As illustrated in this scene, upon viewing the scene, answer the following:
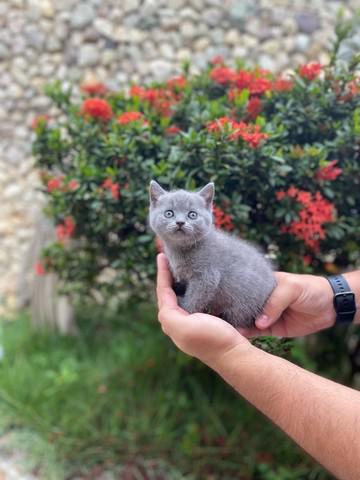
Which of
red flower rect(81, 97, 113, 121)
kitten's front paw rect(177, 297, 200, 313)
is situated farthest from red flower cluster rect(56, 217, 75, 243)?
kitten's front paw rect(177, 297, 200, 313)

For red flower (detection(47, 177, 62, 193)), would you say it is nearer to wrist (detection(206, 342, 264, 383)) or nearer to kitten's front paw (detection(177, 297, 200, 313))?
kitten's front paw (detection(177, 297, 200, 313))

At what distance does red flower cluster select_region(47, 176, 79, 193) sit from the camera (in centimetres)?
240

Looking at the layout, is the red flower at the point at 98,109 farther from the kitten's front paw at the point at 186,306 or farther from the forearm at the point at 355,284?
the forearm at the point at 355,284

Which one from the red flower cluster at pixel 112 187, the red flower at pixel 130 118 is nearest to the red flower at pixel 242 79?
the red flower at pixel 130 118

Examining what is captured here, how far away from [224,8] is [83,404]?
4.11 meters

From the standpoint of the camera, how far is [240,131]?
2.01 m

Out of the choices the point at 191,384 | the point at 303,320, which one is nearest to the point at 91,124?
the point at 303,320

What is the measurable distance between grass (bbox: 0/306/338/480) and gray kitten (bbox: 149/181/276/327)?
→ 4.66 feet

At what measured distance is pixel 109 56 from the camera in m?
5.38

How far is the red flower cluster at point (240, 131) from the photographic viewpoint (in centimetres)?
199

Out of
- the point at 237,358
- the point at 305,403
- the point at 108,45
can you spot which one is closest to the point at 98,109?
the point at 237,358

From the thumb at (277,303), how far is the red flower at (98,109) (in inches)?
50.7

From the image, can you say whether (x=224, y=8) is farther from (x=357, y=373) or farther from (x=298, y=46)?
(x=357, y=373)

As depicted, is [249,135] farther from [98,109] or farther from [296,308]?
[98,109]
